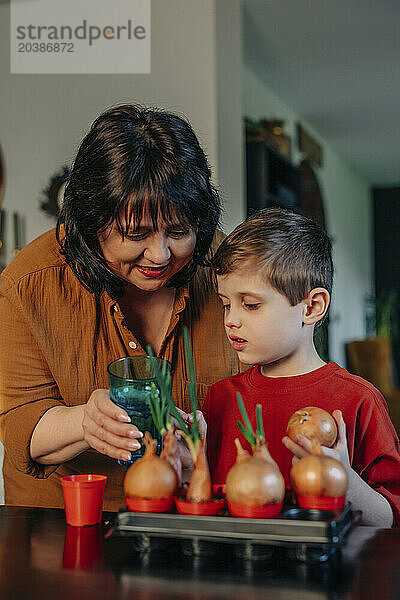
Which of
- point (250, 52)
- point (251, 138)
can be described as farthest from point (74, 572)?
point (250, 52)

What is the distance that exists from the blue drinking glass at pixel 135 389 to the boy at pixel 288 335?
229 millimetres

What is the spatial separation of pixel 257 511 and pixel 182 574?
108 mm

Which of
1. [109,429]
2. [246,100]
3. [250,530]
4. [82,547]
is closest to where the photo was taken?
[250,530]

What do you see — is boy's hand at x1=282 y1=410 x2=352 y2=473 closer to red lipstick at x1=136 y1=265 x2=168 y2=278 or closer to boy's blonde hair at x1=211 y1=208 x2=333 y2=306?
boy's blonde hair at x1=211 y1=208 x2=333 y2=306

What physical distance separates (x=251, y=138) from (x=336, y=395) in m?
3.73

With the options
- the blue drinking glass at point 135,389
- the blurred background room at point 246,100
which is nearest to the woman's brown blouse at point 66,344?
the blue drinking glass at point 135,389

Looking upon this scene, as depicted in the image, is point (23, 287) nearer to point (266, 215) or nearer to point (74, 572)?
point (266, 215)

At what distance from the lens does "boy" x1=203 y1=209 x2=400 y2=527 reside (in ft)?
3.94

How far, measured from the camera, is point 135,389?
1002mm

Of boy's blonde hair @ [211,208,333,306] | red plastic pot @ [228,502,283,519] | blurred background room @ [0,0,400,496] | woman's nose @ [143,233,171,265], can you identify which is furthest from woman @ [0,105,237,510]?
blurred background room @ [0,0,400,496]

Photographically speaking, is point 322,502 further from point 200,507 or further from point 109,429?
point 109,429

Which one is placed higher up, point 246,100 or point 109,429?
point 246,100

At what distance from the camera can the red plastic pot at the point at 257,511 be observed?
0.80m

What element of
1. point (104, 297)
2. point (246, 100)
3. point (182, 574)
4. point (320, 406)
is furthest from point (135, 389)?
point (246, 100)
